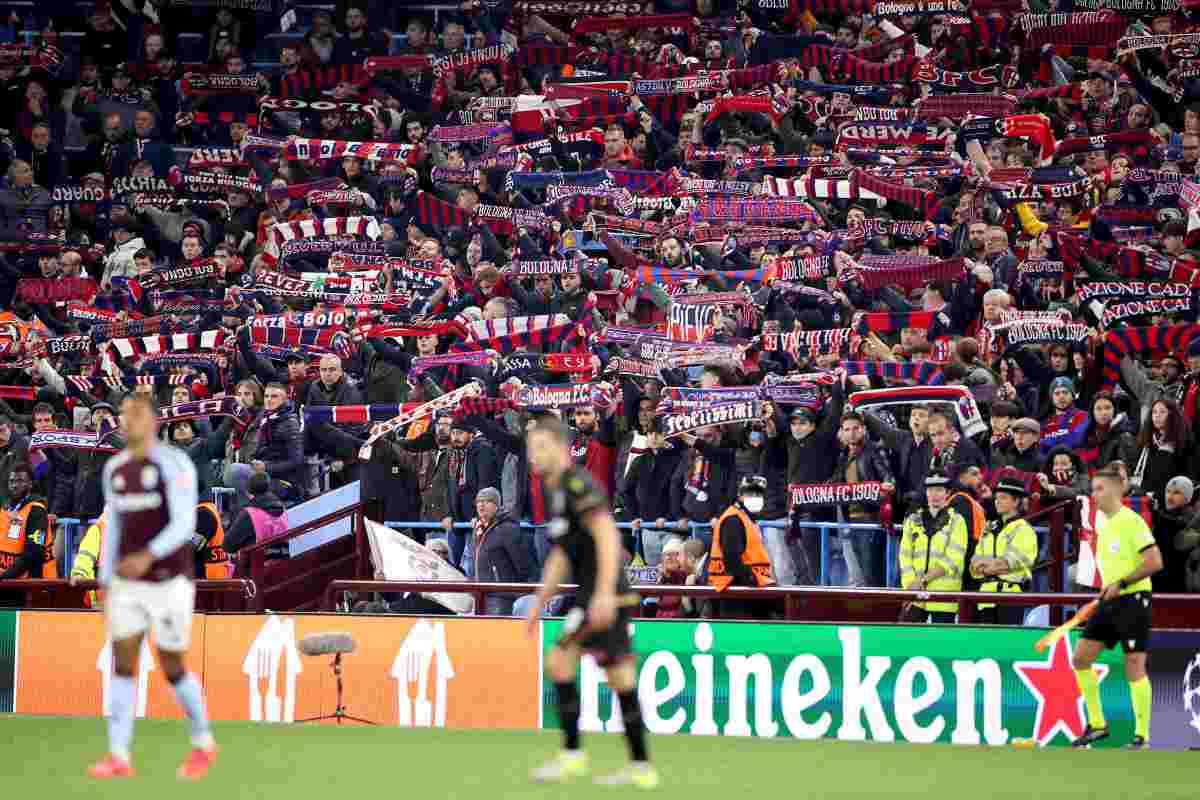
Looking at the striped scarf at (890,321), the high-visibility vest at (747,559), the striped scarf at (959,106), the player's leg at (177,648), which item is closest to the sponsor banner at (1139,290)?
the striped scarf at (890,321)

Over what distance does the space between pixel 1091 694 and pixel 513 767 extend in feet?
14.6

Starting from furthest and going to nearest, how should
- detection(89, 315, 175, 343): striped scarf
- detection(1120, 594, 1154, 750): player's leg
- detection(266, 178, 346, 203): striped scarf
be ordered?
detection(266, 178, 346, 203): striped scarf, detection(89, 315, 175, 343): striped scarf, detection(1120, 594, 1154, 750): player's leg

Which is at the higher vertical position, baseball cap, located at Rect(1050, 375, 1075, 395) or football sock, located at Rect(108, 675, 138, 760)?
baseball cap, located at Rect(1050, 375, 1075, 395)

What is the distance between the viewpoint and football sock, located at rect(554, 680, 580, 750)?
991cm

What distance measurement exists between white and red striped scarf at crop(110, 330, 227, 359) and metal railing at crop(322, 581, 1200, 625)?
4.82m

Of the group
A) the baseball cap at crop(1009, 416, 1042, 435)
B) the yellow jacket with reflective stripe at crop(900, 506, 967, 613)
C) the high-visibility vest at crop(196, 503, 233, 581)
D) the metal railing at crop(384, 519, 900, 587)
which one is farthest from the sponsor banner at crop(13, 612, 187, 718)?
the baseball cap at crop(1009, 416, 1042, 435)

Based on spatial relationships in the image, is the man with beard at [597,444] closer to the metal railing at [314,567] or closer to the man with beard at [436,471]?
the man with beard at [436,471]

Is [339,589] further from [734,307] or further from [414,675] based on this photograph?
[734,307]

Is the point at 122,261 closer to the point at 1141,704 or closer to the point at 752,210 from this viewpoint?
the point at 752,210

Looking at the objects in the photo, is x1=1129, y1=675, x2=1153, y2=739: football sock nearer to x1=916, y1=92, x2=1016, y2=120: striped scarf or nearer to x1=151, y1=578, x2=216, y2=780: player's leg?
x1=151, y1=578, x2=216, y2=780: player's leg

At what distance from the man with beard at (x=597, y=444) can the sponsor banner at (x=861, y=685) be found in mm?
1842

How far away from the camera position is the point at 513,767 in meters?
11.8

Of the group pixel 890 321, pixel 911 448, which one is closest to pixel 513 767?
pixel 911 448

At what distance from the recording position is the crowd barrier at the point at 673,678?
14547mm
